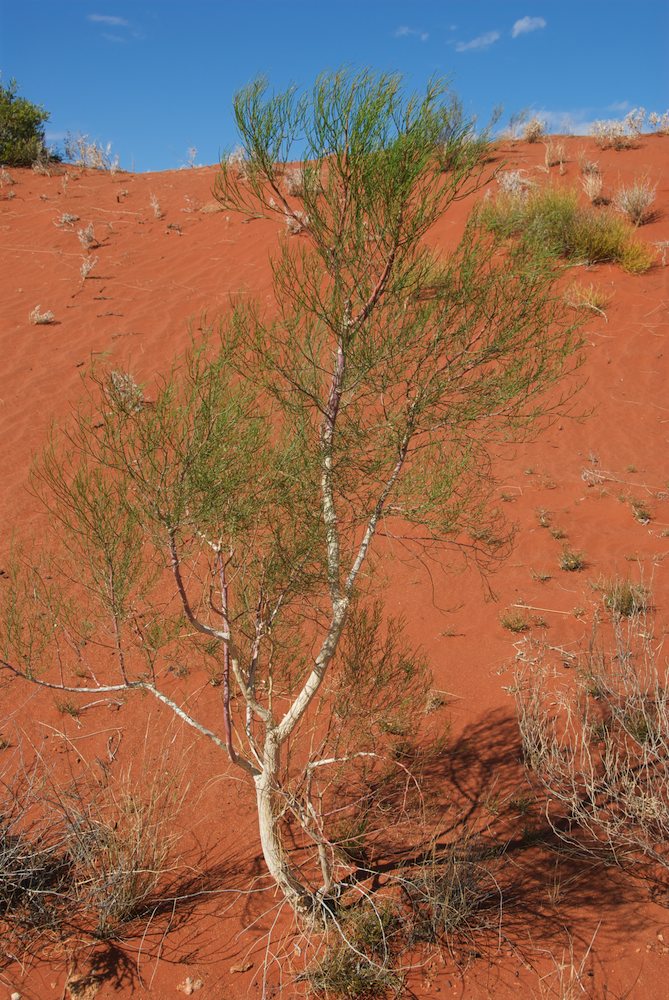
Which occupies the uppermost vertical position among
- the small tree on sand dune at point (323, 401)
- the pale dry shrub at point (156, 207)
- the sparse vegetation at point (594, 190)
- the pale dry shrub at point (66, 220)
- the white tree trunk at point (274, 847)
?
the pale dry shrub at point (156, 207)

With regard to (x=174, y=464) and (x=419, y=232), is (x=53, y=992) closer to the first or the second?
(x=174, y=464)

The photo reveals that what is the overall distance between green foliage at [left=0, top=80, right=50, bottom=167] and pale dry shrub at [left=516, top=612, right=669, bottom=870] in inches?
785

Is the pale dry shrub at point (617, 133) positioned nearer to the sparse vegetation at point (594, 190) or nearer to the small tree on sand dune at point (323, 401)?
the sparse vegetation at point (594, 190)

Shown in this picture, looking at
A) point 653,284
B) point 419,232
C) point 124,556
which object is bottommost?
point 124,556

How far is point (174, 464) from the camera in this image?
312cm

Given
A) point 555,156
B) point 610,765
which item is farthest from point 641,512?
point 555,156

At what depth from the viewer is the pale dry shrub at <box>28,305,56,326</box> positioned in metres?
11.4

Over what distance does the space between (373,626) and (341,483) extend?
1.69m

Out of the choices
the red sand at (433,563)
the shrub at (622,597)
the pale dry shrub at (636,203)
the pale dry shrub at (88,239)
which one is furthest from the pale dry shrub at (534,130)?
the shrub at (622,597)

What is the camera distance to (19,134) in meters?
19.3

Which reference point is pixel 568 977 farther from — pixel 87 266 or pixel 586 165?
pixel 586 165

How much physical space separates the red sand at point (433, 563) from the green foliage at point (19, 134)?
7.04ft

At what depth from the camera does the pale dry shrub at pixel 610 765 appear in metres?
3.27

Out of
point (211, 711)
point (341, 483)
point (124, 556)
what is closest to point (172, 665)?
point (211, 711)
